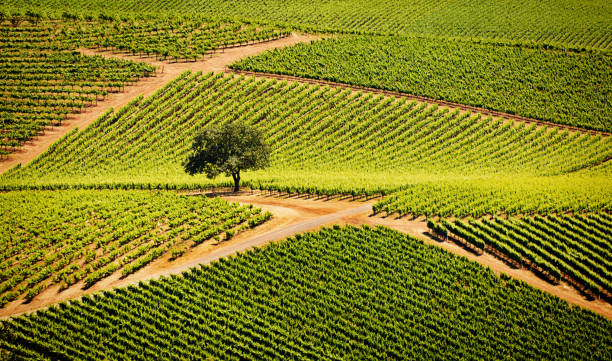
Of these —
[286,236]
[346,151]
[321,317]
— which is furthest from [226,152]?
[321,317]

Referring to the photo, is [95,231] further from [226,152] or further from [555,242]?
[555,242]

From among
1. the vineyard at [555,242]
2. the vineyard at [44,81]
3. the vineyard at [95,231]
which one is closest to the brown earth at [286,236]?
the vineyard at [95,231]

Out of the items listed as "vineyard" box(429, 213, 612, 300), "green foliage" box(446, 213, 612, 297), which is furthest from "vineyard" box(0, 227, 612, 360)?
"green foliage" box(446, 213, 612, 297)

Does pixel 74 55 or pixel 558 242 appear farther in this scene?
pixel 74 55

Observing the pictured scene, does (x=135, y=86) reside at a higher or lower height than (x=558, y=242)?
higher

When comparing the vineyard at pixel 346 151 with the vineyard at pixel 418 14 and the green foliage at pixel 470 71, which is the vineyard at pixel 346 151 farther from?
the vineyard at pixel 418 14

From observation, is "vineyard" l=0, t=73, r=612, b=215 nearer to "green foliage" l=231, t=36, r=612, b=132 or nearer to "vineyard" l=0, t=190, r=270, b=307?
"green foliage" l=231, t=36, r=612, b=132
